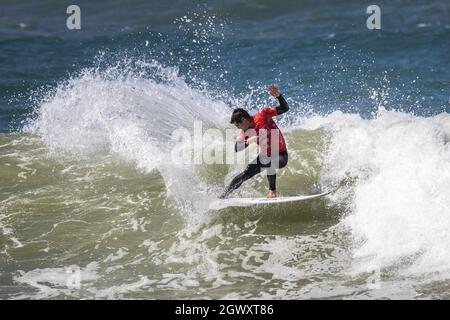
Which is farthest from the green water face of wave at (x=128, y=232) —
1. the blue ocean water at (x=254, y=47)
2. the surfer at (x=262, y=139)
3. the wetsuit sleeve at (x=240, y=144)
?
the blue ocean water at (x=254, y=47)

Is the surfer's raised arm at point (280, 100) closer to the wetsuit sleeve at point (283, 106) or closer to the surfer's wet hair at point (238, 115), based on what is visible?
the wetsuit sleeve at point (283, 106)

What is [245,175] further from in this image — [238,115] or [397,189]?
[397,189]

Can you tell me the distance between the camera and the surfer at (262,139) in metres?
8.78

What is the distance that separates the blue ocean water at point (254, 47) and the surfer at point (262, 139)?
4.69m

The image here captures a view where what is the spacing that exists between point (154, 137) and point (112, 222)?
2.11m

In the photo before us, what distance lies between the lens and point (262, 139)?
8984 mm

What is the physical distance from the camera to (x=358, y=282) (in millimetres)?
7395

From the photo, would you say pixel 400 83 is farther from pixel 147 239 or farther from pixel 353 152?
pixel 147 239

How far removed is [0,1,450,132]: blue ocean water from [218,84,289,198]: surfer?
185 inches

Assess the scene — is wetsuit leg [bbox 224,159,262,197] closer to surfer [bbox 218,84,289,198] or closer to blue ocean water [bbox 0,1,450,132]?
surfer [bbox 218,84,289,198]

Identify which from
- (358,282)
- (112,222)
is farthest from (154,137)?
(358,282)

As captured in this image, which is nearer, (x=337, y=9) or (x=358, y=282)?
(x=358, y=282)

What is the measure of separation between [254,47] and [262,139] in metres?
10.0

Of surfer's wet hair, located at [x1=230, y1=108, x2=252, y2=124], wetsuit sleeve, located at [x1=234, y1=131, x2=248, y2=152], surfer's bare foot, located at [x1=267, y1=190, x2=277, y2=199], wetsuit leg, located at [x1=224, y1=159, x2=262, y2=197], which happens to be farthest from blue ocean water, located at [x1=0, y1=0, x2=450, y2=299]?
surfer's wet hair, located at [x1=230, y1=108, x2=252, y2=124]
